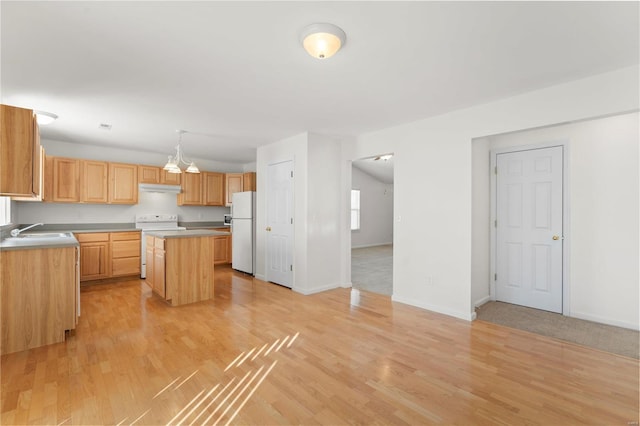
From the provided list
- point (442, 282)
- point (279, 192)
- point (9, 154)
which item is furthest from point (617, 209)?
point (9, 154)

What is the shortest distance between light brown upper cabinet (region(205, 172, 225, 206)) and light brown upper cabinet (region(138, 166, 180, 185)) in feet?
1.91

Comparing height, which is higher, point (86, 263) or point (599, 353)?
point (86, 263)

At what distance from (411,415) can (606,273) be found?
3.08 metres

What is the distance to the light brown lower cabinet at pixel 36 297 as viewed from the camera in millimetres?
2652

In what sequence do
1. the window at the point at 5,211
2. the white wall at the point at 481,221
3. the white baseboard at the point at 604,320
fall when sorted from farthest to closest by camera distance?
the window at the point at 5,211, the white wall at the point at 481,221, the white baseboard at the point at 604,320

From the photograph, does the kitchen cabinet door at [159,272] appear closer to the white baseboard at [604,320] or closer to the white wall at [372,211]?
the white baseboard at [604,320]

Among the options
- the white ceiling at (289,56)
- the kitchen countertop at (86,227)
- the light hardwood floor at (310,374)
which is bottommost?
the light hardwood floor at (310,374)

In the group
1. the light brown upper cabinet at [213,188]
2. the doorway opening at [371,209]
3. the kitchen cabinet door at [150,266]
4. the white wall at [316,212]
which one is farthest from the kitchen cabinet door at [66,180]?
the doorway opening at [371,209]

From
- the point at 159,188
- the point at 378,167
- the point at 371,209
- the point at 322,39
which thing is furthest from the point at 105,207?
the point at 371,209

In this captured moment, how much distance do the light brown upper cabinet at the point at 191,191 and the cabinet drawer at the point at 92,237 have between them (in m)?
1.53

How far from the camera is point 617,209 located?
3.29 m

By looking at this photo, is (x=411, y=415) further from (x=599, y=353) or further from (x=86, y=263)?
(x=86, y=263)

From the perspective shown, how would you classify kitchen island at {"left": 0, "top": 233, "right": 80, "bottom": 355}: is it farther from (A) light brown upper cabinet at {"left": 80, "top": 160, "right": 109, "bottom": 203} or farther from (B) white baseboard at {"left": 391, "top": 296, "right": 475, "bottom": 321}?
(B) white baseboard at {"left": 391, "top": 296, "right": 475, "bottom": 321}

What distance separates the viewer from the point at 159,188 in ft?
19.3
